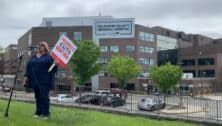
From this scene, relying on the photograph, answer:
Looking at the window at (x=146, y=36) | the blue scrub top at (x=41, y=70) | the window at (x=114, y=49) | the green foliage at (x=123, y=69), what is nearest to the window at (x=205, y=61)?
the window at (x=146, y=36)

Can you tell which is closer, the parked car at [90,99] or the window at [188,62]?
the parked car at [90,99]

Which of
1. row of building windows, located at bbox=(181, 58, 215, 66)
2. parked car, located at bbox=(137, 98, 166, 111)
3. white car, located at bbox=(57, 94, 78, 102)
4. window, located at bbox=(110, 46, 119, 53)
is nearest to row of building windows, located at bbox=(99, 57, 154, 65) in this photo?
window, located at bbox=(110, 46, 119, 53)

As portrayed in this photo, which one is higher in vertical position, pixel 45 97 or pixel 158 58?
pixel 158 58

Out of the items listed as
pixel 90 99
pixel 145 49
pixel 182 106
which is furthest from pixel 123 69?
pixel 182 106

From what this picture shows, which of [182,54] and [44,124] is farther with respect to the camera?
[182,54]

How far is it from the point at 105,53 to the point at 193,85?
2146 cm

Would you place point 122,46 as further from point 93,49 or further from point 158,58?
point 93,49

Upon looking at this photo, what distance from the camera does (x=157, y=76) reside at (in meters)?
59.8

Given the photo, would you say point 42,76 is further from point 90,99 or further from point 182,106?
point 90,99

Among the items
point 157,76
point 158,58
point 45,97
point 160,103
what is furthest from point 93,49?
point 45,97

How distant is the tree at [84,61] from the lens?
63.8m

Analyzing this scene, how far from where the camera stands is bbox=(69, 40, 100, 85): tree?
63.8 m

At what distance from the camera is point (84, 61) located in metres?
63.6

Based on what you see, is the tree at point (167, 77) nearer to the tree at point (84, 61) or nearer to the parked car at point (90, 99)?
the tree at point (84, 61)
